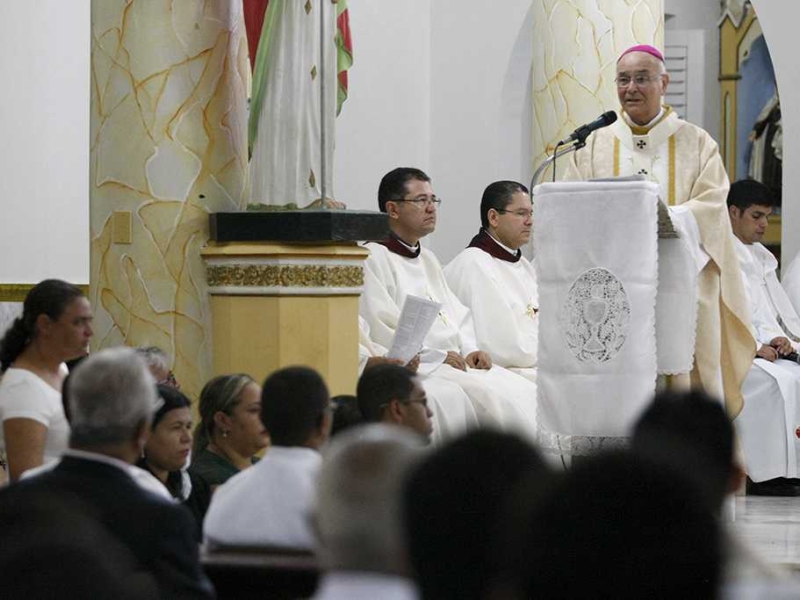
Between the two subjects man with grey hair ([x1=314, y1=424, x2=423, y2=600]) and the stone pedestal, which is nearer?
man with grey hair ([x1=314, y1=424, x2=423, y2=600])

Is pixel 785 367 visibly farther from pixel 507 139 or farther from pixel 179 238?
pixel 179 238

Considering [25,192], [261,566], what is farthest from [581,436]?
[25,192]

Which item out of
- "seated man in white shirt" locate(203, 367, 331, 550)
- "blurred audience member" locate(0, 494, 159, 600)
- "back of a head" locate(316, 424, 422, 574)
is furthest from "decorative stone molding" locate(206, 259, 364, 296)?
"back of a head" locate(316, 424, 422, 574)

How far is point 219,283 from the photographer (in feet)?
23.7

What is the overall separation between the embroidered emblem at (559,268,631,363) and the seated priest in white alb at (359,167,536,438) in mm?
1585

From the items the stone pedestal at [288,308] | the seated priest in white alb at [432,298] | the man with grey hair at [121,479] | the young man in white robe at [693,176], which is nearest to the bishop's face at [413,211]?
the seated priest in white alb at [432,298]

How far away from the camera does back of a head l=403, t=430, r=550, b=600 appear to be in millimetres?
2062

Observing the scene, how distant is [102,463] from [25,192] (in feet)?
23.4

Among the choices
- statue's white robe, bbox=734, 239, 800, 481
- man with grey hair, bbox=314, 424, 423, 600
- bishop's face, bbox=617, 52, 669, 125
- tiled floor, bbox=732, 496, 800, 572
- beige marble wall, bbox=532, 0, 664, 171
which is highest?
beige marble wall, bbox=532, 0, 664, 171

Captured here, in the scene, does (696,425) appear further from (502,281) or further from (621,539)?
(502,281)

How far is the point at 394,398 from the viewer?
16.6 feet

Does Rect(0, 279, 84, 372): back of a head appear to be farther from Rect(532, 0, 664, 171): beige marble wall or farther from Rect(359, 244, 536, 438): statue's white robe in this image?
Rect(532, 0, 664, 171): beige marble wall

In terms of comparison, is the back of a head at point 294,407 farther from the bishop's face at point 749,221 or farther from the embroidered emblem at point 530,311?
the bishop's face at point 749,221

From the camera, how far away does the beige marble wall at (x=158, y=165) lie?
23.6ft
